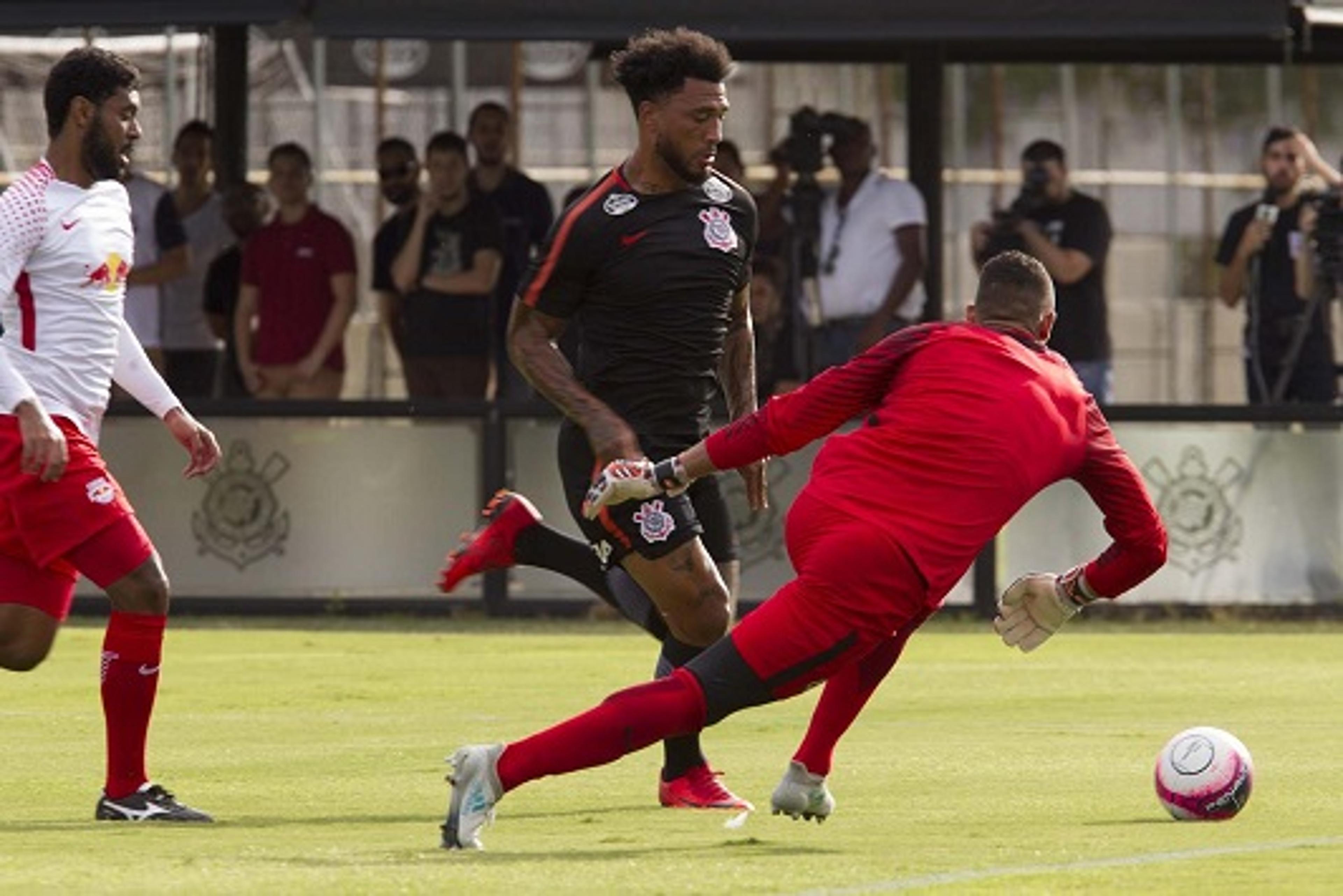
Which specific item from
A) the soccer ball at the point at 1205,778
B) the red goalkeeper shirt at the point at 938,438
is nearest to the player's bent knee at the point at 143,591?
the red goalkeeper shirt at the point at 938,438

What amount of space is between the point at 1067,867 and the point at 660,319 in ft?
8.35

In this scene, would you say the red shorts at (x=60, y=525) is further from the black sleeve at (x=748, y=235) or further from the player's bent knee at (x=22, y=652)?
the black sleeve at (x=748, y=235)

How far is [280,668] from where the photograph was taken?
54.0ft

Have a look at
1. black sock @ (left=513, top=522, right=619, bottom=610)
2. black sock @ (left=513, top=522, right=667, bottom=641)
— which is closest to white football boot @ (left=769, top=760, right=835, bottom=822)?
black sock @ (left=513, top=522, right=667, bottom=641)

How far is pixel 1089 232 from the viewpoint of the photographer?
64.9ft

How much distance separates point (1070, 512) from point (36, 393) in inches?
411

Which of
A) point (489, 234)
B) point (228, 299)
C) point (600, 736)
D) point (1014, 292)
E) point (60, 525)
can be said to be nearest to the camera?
point (600, 736)

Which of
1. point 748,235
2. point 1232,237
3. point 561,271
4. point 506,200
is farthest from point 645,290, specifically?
point 1232,237

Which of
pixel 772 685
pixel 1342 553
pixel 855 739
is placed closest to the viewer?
pixel 772 685

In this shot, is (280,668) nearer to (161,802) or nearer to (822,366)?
(822,366)

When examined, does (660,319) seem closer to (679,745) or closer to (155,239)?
(679,745)

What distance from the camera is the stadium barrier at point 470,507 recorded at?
19.5m

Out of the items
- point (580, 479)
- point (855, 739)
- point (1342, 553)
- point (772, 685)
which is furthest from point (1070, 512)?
point (772, 685)

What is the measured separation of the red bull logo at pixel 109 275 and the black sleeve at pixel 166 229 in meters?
9.86
